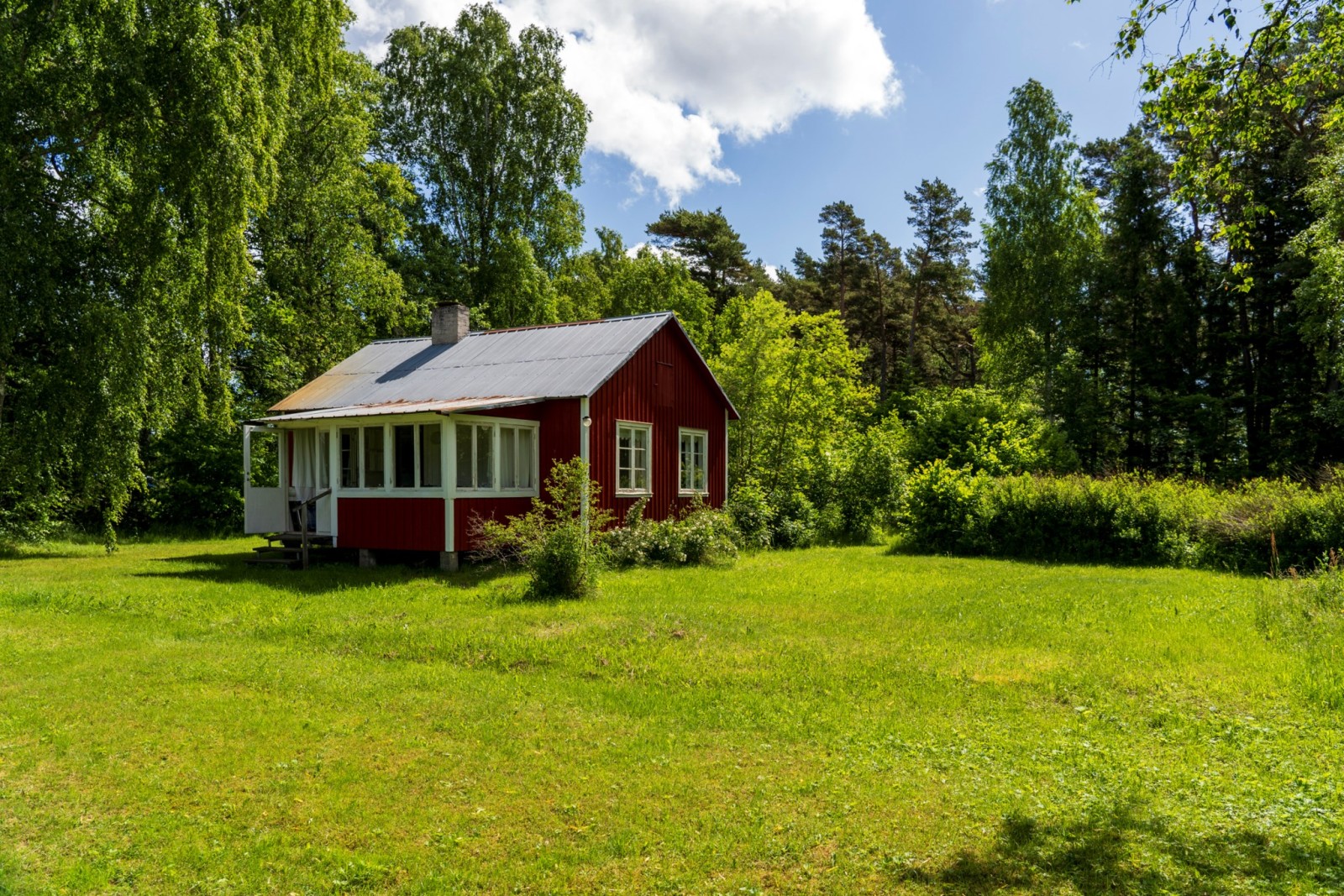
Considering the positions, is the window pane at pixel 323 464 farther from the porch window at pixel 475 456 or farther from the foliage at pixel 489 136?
the foliage at pixel 489 136

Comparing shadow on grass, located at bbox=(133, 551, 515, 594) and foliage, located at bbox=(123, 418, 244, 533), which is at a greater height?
foliage, located at bbox=(123, 418, 244, 533)

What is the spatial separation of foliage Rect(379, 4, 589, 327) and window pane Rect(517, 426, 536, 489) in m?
15.6

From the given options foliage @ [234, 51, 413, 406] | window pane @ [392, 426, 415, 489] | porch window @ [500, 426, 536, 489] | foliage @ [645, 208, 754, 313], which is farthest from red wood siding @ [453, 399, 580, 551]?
foliage @ [645, 208, 754, 313]

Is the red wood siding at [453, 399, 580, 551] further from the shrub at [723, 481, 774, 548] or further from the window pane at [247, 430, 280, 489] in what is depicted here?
the window pane at [247, 430, 280, 489]

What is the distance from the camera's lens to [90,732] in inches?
242

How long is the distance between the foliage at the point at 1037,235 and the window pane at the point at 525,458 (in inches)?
849

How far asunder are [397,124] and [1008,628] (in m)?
31.0

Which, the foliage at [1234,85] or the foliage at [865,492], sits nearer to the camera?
the foliage at [1234,85]

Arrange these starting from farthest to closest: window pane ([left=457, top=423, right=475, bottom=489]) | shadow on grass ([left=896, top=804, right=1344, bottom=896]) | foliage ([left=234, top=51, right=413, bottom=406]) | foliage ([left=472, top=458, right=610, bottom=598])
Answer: foliage ([left=234, top=51, right=413, bottom=406])
window pane ([left=457, top=423, right=475, bottom=489])
foliage ([left=472, top=458, right=610, bottom=598])
shadow on grass ([left=896, top=804, right=1344, bottom=896])

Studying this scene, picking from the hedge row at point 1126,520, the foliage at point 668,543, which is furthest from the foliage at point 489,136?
the hedge row at point 1126,520

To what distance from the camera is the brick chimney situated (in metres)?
21.1

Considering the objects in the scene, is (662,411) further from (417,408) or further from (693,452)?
(417,408)

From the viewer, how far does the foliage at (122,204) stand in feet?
44.8

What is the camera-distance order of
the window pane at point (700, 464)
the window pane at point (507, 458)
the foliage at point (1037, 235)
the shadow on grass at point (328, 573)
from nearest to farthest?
the shadow on grass at point (328, 573) < the window pane at point (507, 458) < the window pane at point (700, 464) < the foliage at point (1037, 235)
